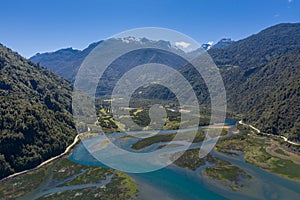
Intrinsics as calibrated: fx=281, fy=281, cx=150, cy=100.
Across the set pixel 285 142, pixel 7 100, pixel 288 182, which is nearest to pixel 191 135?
pixel 285 142

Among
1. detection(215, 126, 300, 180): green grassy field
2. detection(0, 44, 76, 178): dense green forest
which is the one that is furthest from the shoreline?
detection(215, 126, 300, 180): green grassy field

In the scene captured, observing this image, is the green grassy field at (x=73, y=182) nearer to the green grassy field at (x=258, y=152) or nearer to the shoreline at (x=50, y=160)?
the shoreline at (x=50, y=160)

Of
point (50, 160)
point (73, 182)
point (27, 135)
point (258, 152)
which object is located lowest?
point (258, 152)

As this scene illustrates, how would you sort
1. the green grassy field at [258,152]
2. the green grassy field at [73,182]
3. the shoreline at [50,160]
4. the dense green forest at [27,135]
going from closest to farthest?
the green grassy field at [73,182], the shoreline at [50,160], the green grassy field at [258,152], the dense green forest at [27,135]

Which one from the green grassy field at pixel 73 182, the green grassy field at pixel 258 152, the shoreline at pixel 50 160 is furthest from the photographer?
the green grassy field at pixel 258 152

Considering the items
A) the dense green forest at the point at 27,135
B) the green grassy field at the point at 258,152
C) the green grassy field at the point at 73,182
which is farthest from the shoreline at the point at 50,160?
the green grassy field at the point at 258,152

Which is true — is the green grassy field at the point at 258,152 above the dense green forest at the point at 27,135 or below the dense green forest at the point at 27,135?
below

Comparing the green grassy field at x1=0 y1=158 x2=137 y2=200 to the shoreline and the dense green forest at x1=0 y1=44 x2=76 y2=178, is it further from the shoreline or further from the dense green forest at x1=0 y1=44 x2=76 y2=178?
the dense green forest at x1=0 y1=44 x2=76 y2=178

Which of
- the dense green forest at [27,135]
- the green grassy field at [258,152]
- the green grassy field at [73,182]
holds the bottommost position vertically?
the green grassy field at [258,152]

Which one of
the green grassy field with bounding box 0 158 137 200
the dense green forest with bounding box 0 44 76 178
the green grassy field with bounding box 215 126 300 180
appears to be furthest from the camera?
the dense green forest with bounding box 0 44 76 178

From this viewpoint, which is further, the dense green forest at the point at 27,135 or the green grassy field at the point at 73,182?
the dense green forest at the point at 27,135

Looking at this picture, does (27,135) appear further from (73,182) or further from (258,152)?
(258,152)

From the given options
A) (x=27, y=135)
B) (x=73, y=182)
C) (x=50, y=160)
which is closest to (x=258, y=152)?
(x=73, y=182)
